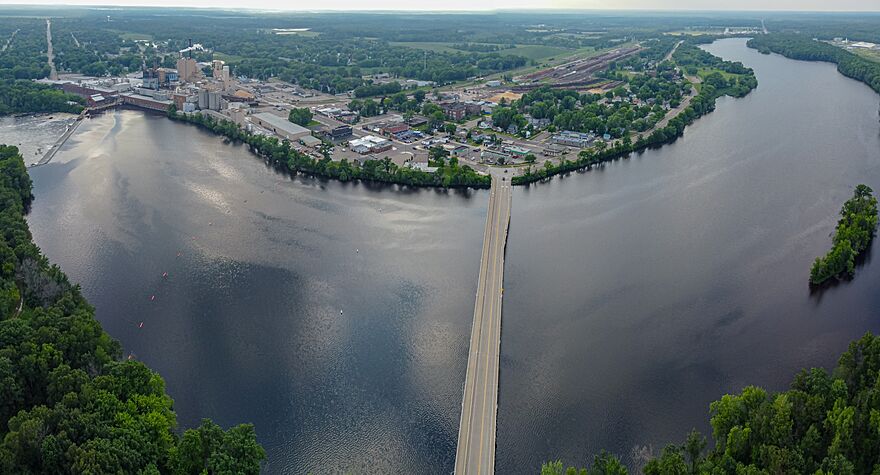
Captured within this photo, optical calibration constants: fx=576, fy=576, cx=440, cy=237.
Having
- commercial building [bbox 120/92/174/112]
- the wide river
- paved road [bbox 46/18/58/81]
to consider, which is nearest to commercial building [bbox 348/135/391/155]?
the wide river

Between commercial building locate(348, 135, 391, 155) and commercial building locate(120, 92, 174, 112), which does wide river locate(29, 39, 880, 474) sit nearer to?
commercial building locate(348, 135, 391, 155)

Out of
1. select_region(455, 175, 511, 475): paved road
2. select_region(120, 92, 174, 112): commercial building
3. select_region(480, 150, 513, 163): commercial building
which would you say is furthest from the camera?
select_region(120, 92, 174, 112): commercial building

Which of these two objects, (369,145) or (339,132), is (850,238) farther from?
(339,132)

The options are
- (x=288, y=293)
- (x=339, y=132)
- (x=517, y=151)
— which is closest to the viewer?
(x=288, y=293)

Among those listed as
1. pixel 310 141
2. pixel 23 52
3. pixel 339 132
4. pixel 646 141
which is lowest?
pixel 310 141

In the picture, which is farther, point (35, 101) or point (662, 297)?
point (35, 101)

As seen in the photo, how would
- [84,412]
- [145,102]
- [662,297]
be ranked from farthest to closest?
[145,102] → [662,297] → [84,412]

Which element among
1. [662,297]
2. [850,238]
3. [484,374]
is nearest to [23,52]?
[484,374]

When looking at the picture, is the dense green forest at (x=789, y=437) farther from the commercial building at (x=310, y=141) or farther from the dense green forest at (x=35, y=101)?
the dense green forest at (x=35, y=101)
